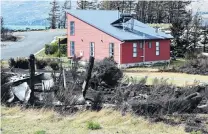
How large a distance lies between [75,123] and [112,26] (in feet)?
83.7

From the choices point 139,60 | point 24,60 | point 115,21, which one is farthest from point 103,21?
point 24,60

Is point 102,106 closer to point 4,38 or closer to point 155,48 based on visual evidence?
point 155,48

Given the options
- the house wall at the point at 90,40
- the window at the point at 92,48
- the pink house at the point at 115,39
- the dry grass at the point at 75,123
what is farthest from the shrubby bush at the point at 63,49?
the dry grass at the point at 75,123

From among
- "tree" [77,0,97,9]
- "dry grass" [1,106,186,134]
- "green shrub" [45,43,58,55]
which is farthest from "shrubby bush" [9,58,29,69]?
"tree" [77,0,97,9]

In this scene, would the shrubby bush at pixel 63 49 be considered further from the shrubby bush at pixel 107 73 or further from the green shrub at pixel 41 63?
the shrubby bush at pixel 107 73

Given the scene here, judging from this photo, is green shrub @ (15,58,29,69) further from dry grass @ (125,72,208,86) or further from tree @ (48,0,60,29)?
tree @ (48,0,60,29)

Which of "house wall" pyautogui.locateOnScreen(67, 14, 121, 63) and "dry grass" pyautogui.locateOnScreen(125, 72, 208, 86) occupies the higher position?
"house wall" pyautogui.locateOnScreen(67, 14, 121, 63)

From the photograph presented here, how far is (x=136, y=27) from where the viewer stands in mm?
38250

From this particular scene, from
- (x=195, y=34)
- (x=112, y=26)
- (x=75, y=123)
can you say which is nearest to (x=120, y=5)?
(x=195, y=34)

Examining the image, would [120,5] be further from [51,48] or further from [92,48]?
[92,48]

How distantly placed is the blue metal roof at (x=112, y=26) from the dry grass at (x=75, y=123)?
22.0 m

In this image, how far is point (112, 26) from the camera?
36.8 m

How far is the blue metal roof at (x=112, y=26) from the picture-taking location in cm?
3527

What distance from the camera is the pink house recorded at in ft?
114
